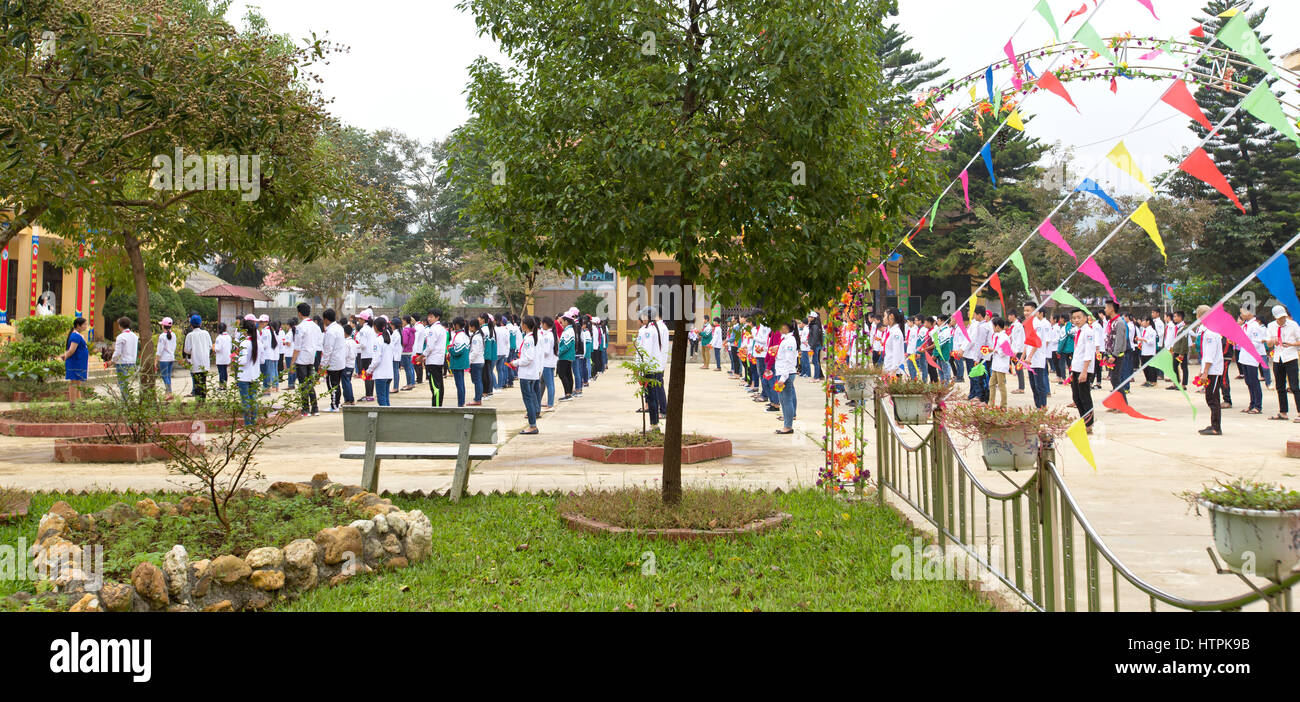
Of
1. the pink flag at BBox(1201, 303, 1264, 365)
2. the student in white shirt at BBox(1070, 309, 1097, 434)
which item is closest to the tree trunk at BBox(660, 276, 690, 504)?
the pink flag at BBox(1201, 303, 1264, 365)

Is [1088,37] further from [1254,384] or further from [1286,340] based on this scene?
[1254,384]

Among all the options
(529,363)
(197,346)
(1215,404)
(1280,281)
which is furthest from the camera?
(197,346)

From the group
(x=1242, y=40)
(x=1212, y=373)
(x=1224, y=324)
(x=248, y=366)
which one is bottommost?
(x=1212, y=373)

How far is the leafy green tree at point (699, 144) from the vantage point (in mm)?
5512

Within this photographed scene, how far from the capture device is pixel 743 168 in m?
5.52

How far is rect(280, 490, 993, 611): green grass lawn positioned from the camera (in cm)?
476

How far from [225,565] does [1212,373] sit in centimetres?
1277

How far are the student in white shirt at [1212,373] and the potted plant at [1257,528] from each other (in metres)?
9.43

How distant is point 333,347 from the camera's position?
15.6 meters

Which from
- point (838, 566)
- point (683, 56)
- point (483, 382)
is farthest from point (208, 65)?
point (483, 382)

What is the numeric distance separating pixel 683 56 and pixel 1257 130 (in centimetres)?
3582

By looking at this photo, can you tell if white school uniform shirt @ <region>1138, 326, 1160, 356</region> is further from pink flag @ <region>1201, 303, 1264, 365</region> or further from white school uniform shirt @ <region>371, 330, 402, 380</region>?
pink flag @ <region>1201, 303, 1264, 365</region>

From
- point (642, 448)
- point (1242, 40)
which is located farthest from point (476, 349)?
point (1242, 40)
